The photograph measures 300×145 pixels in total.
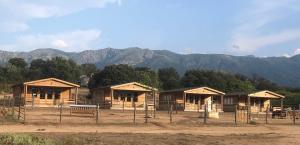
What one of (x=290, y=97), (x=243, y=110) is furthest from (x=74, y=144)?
(x=290, y=97)

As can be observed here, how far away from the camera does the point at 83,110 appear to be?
36875 mm

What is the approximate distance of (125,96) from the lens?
61.7 metres

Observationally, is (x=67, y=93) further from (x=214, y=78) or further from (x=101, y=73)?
(x=214, y=78)

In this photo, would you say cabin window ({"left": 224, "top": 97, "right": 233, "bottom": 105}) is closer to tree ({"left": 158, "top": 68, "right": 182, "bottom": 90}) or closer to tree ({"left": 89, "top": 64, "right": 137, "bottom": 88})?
tree ({"left": 89, "top": 64, "right": 137, "bottom": 88})

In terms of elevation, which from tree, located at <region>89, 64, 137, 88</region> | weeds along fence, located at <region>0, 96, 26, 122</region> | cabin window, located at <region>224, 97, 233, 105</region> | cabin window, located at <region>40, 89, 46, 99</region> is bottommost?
weeds along fence, located at <region>0, 96, 26, 122</region>

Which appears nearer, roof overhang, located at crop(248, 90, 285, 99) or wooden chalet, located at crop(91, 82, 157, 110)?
wooden chalet, located at crop(91, 82, 157, 110)

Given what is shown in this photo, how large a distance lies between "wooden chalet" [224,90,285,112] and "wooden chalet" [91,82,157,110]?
12932 mm

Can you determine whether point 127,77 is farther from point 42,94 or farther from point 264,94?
point 42,94

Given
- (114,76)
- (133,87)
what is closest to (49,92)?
(133,87)

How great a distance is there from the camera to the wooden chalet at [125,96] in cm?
5875

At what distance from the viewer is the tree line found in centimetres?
8728

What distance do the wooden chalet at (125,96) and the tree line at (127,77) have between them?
15778 mm

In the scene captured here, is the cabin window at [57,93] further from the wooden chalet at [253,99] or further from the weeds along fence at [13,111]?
the wooden chalet at [253,99]

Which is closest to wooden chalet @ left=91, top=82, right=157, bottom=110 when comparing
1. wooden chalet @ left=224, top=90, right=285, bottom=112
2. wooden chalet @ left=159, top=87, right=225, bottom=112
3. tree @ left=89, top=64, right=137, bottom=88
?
wooden chalet @ left=159, top=87, right=225, bottom=112
